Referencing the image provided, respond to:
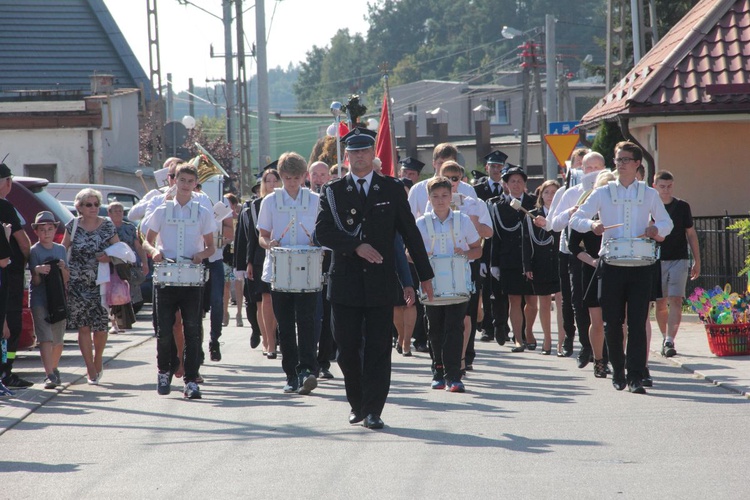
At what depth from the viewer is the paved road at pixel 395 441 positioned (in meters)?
6.83

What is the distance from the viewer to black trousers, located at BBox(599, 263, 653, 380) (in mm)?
10258

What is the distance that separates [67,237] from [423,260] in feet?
13.8

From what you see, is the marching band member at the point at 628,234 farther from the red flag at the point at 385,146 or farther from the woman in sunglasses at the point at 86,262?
the red flag at the point at 385,146

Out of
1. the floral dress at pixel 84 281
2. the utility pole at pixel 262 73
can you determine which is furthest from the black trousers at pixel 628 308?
the utility pole at pixel 262 73

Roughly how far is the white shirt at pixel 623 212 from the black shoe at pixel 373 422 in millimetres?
2715

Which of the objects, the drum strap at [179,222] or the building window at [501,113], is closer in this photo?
the drum strap at [179,222]

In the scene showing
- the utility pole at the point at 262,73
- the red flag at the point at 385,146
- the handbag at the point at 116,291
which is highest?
the utility pole at the point at 262,73

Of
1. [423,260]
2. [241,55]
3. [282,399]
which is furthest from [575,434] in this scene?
[241,55]

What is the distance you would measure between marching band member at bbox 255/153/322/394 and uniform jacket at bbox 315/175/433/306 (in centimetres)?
176

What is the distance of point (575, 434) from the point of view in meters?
8.37

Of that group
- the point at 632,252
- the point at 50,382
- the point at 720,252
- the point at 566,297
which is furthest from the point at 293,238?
the point at 720,252

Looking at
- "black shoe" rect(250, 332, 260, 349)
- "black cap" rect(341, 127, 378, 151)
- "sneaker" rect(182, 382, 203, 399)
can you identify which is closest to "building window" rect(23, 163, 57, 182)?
"black shoe" rect(250, 332, 260, 349)

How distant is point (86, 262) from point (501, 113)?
266 ft

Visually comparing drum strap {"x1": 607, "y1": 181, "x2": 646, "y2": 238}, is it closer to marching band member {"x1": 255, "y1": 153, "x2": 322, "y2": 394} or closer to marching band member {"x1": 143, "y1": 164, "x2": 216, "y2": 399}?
marching band member {"x1": 255, "y1": 153, "x2": 322, "y2": 394}
